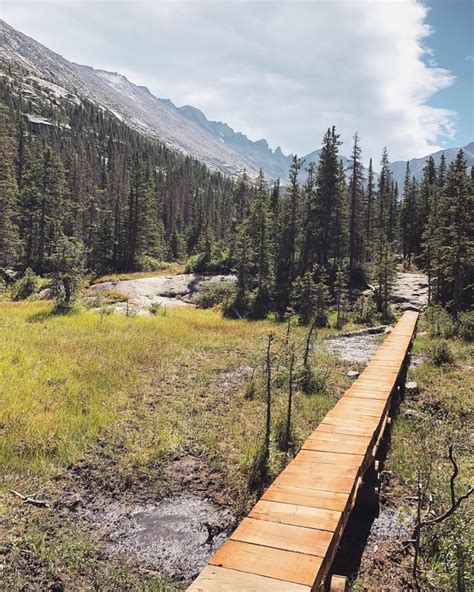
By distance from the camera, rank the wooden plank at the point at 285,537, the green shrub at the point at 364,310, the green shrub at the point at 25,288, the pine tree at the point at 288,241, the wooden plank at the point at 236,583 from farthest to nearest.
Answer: the pine tree at the point at 288,241 < the green shrub at the point at 25,288 < the green shrub at the point at 364,310 < the wooden plank at the point at 285,537 < the wooden plank at the point at 236,583

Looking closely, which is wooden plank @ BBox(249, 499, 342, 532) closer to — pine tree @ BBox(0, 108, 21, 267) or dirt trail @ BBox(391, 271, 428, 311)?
dirt trail @ BBox(391, 271, 428, 311)

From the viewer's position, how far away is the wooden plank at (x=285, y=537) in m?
3.77

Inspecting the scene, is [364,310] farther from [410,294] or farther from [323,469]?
[323,469]

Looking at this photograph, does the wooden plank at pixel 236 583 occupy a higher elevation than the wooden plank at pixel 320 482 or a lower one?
higher

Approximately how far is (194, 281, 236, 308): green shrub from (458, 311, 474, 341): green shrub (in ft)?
61.6

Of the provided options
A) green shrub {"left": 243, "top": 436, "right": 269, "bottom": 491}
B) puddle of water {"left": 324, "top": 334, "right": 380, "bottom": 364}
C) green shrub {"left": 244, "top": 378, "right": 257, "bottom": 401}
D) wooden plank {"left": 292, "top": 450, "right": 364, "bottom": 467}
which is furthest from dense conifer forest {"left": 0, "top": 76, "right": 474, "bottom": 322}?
wooden plank {"left": 292, "top": 450, "right": 364, "bottom": 467}

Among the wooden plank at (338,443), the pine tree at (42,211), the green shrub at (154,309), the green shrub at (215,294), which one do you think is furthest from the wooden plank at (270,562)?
the pine tree at (42,211)

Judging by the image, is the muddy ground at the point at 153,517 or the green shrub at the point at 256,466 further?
the green shrub at the point at 256,466

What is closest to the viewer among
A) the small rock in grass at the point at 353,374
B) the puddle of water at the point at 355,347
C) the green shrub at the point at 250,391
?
the green shrub at the point at 250,391

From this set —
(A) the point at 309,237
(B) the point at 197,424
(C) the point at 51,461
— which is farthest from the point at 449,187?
(C) the point at 51,461

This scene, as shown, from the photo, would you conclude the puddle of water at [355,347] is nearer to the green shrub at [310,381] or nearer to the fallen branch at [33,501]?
the green shrub at [310,381]

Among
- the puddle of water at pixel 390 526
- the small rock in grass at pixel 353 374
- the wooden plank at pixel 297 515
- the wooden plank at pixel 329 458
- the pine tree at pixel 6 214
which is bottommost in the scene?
the puddle of water at pixel 390 526

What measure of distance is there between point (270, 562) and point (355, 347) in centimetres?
1814

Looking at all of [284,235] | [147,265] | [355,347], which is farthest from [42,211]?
[355,347]
